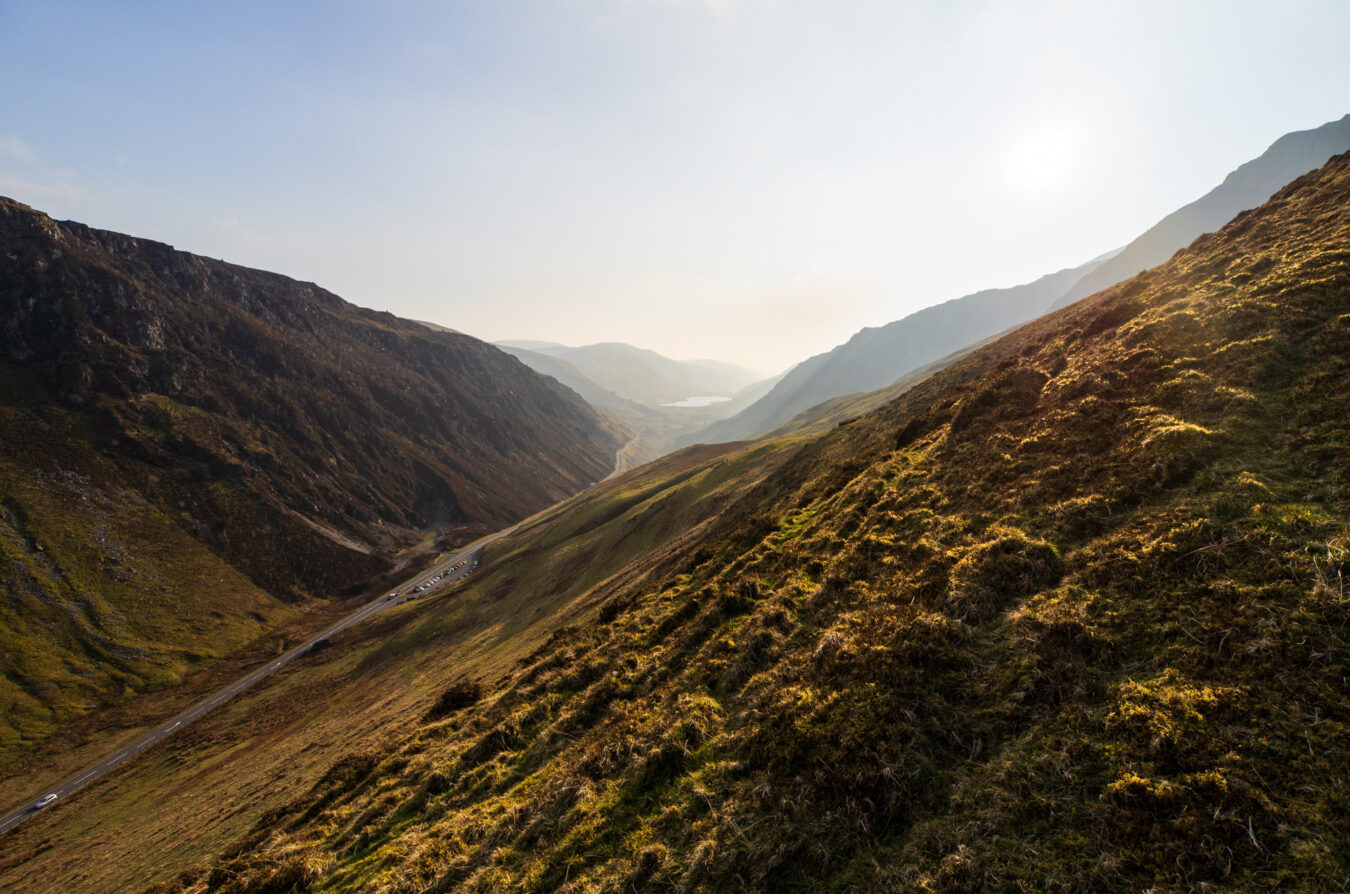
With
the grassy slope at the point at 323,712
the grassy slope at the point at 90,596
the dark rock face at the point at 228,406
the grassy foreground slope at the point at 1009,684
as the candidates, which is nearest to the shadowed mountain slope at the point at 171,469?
the grassy slope at the point at 90,596

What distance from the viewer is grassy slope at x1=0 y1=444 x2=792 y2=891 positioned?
30297mm

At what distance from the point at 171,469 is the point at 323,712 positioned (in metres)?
97.7

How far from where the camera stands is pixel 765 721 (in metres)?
11.0

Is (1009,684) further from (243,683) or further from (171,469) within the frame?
(171,469)

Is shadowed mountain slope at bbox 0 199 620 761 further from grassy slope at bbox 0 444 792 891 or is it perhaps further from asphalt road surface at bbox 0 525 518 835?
grassy slope at bbox 0 444 792 891

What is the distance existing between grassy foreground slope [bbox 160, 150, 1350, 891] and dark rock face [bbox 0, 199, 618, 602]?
118m

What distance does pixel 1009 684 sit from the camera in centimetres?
912

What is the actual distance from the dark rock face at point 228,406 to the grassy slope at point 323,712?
141ft

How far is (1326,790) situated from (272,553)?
140690 millimetres

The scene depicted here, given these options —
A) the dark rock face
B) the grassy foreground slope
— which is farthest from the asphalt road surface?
the grassy foreground slope

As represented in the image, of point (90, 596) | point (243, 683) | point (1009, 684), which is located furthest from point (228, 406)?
point (1009, 684)

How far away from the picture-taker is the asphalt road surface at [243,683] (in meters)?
51.1

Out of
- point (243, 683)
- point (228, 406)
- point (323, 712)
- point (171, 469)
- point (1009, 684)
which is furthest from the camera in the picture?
point (228, 406)

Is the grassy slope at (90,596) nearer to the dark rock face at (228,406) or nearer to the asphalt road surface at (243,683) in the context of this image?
the dark rock face at (228,406)
